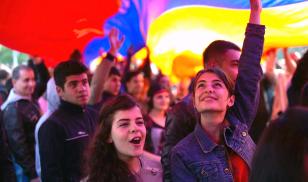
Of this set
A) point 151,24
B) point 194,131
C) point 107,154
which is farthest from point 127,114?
point 151,24

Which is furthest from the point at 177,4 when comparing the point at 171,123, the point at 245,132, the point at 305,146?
the point at 305,146

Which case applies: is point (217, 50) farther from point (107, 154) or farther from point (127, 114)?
point (107, 154)

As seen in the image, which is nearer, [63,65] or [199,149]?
[199,149]

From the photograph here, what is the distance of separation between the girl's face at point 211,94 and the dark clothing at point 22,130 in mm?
2440

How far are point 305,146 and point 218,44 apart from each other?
6.02 ft

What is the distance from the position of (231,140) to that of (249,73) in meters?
0.42

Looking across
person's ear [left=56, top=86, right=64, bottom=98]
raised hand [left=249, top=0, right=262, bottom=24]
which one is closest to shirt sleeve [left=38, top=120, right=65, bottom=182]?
person's ear [left=56, top=86, right=64, bottom=98]

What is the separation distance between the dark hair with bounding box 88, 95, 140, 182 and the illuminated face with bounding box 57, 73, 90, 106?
87 centimetres

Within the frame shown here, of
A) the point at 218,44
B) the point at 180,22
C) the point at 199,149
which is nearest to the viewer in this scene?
the point at 199,149

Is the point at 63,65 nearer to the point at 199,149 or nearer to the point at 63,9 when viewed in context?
the point at 63,9

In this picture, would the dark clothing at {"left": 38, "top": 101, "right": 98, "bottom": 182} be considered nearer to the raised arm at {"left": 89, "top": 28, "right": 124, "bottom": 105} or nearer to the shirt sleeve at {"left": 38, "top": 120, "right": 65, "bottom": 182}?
the shirt sleeve at {"left": 38, "top": 120, "right": 65, "bottom": 182}

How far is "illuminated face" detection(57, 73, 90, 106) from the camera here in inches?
140

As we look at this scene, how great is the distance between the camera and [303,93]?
8.25 feet

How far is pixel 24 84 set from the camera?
487 centimetres
